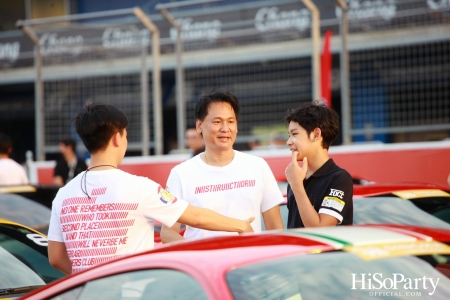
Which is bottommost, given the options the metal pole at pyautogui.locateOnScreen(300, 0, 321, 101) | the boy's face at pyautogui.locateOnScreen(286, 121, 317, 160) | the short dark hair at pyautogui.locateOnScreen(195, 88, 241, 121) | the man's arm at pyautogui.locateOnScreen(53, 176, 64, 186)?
the man's arm at pyautogui.locateOnScreen(53, 176, 64, 186)

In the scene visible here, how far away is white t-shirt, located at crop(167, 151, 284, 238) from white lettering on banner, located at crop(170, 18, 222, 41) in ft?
22.8

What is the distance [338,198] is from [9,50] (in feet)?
50.8

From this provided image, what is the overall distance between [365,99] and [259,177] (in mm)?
7095

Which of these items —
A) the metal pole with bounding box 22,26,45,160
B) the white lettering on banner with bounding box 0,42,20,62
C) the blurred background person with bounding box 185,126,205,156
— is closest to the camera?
the blurred background person with bounding box 185,126,205,156

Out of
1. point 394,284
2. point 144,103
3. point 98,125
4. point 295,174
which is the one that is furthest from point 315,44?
point 394,284

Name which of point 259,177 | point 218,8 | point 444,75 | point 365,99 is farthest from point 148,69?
point 259,177

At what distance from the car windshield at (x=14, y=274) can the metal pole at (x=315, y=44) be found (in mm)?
5941

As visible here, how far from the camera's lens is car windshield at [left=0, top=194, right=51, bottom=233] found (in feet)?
24.8

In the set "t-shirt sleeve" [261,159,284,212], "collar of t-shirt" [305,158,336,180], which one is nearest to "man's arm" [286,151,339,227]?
"collar of t-shirt" [305,158,336,180]

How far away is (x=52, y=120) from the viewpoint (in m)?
13.1

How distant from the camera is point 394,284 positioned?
2.60m

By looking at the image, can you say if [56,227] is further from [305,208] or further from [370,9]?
[370,9]

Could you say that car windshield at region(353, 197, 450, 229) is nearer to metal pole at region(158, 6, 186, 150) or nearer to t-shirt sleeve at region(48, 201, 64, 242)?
t-shirt sleeve at region(48, 201, 64, 242)

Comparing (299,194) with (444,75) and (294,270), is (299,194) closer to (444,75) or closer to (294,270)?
(294,270)
